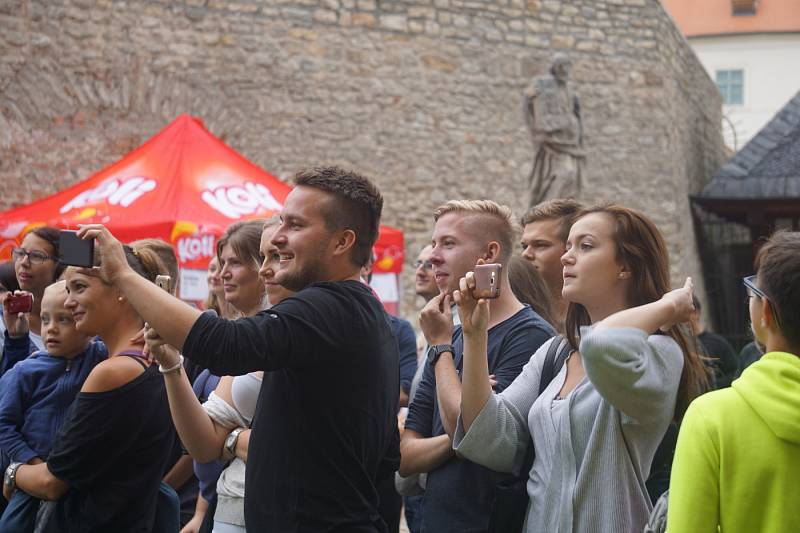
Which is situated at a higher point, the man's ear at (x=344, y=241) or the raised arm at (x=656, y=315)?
the man's ear at (x=344, y=241)

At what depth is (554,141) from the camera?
973cm

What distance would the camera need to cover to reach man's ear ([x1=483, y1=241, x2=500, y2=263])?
3461 millimetres

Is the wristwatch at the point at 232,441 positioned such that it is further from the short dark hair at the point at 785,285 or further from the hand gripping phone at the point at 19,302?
the short dark hair at the point at 785,285

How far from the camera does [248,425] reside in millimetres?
3367

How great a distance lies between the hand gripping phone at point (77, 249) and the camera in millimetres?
2441

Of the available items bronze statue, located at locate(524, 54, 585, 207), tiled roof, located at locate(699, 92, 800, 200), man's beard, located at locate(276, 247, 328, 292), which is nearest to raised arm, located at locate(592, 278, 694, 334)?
man's beard, located at locate(276, 247, 328, 292)

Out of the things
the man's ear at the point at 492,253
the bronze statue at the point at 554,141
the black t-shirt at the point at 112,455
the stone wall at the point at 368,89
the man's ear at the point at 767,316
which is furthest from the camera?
the stone wall at the point at 368,89

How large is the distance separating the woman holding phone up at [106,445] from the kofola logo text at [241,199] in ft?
13.8

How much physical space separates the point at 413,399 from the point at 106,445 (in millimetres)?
995

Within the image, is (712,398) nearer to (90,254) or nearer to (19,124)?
(90,254)

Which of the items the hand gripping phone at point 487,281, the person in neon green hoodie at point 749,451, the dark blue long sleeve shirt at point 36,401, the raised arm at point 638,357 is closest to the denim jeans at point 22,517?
the dark blue long sleeve shirt at point 36,401

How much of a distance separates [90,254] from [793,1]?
3172cm

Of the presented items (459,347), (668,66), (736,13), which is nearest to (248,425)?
(459,347)

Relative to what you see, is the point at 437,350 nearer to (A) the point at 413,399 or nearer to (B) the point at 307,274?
(A) the point at 413,399
